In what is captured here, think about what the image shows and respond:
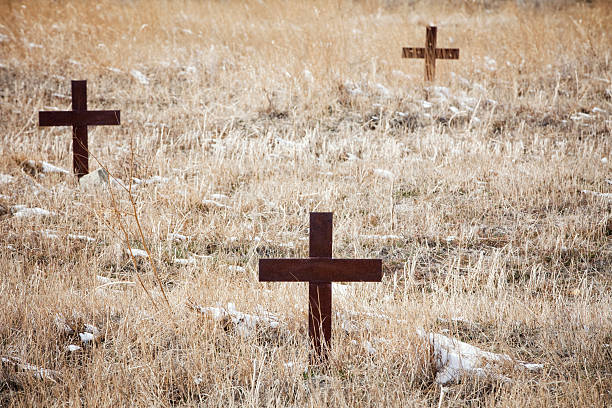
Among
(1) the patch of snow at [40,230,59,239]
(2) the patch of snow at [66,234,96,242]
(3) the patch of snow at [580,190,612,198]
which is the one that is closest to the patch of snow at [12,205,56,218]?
(1) the patch of snow at [40,230,59,239]

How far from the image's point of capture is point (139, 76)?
8.94 metres

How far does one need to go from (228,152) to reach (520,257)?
3392 mm

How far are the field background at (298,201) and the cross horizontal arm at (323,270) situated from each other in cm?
37

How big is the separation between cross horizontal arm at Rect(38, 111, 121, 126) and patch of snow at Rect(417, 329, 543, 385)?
4.24 metres

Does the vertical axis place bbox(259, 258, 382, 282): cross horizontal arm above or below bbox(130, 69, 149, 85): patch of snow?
below

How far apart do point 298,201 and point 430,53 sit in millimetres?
4277

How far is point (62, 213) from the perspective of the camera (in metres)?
5.05

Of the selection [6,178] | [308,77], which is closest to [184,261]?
[6,178]

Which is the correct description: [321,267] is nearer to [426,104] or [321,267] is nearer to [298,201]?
[298,201]

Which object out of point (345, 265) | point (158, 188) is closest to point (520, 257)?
point (345, 265)

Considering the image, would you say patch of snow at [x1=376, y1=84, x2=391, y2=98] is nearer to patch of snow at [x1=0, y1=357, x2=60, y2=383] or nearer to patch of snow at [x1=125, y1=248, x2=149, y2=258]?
patch of snow at [x1=125, y1=248, x2=149, y2=258]

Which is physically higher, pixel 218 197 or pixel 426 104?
pixel 426 104

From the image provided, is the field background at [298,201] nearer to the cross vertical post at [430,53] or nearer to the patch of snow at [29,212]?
the patch of snow at [29,212]

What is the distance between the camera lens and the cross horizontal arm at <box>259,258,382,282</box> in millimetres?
2814
